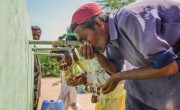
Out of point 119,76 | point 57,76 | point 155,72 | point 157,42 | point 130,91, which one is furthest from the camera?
point 57,76

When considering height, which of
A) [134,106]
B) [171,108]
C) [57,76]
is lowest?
[57,76]

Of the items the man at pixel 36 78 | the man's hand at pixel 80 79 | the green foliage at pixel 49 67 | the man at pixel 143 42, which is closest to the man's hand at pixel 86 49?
the man at pixel 143 42

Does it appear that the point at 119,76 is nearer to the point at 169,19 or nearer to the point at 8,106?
the point at 169,19

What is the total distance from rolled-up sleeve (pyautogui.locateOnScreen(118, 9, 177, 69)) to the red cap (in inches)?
14.4

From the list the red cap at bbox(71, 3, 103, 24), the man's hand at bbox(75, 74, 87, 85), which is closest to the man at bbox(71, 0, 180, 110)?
the red cap at bbox(71, 3, 103, 24)

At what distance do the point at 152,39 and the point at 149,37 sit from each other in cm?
2

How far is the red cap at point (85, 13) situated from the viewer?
1.89 m

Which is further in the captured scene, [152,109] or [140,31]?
[152,109]

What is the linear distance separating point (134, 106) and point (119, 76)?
508mm

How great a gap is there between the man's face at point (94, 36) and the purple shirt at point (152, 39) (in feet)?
0.30

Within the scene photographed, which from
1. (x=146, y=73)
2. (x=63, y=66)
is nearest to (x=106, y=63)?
(x=146, y=73)

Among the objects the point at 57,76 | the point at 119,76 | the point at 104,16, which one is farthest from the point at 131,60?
the point at 57,76

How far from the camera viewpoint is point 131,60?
1888 millimetres

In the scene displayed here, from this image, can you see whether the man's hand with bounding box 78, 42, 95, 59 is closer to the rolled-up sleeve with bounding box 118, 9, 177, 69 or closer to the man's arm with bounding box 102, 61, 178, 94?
the man's arm with bounding box 102, 61, 178, 94
